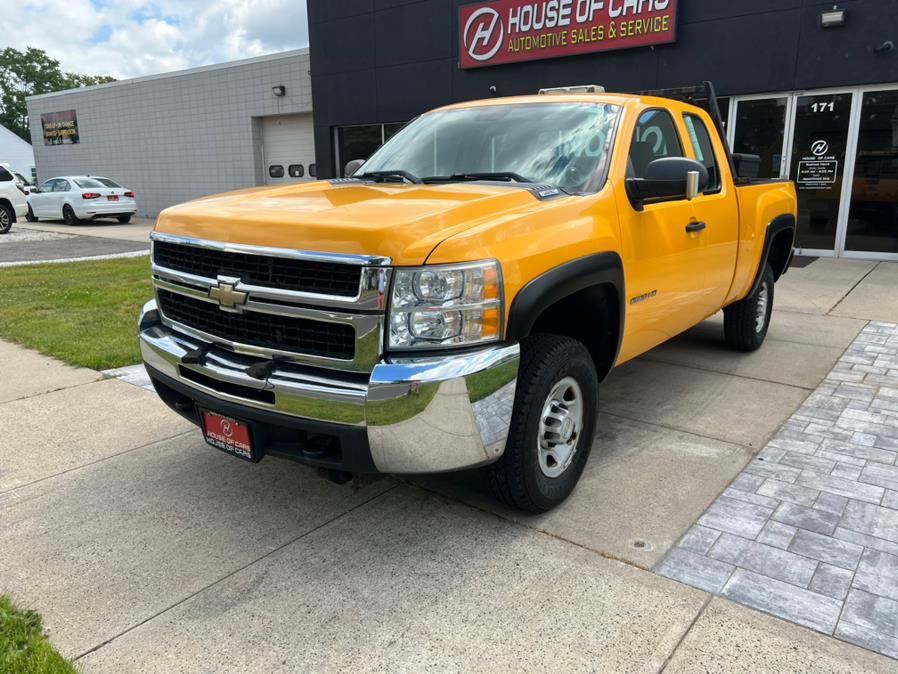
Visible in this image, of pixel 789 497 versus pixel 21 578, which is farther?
pixel 789 497

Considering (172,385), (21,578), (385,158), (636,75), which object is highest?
(636,75)

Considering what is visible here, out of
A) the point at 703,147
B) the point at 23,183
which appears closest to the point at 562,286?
the point at 703,147

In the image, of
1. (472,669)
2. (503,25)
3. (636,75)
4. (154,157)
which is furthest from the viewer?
(154,157)

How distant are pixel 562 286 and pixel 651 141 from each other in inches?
67.5

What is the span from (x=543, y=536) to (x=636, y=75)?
11.2 metres

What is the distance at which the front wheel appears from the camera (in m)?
18.2

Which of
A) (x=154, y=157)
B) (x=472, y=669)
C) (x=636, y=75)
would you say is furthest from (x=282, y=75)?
(x=472, y=669)

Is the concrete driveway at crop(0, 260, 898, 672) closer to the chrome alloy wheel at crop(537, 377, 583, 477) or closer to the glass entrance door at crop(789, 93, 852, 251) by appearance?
the chrome alloy wheel at crop(537, 377, 583, 477)

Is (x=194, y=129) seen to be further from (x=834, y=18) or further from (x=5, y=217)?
(x=834, y=18)

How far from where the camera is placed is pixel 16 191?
60.6 ft

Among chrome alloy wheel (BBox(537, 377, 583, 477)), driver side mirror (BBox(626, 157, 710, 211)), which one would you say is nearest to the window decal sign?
driver side mirror (BBox(626, 157, 710, 211))

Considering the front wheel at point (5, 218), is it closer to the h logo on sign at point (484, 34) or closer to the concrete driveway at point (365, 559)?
the h logo on sign at point (484, 34)

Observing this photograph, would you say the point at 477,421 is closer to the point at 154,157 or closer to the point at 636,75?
the point at 636,75

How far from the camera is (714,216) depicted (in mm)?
4684
